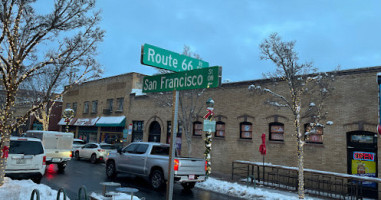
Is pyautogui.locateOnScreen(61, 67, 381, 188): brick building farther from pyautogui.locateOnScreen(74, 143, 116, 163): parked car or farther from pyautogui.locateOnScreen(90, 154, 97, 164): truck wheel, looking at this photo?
pyautogui.locateOnScreen(90, 154, 97, 164): truck wheel

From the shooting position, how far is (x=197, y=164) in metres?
12.1

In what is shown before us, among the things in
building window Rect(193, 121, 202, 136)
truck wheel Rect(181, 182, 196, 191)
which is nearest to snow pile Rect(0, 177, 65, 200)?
truck wheel Rect(181, 182, 196, 191)

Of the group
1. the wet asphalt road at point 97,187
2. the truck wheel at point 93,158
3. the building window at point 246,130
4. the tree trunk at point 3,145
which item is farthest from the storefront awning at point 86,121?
the tree trunk at point 3,145

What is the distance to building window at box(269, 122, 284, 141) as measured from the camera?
16453 millimetres

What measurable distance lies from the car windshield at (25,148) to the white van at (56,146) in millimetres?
4590

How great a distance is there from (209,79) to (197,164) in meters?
7.81

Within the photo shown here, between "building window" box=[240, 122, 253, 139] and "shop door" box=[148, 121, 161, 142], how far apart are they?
318 inches

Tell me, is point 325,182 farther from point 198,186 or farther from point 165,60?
point 165,60

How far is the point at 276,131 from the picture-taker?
655 inches

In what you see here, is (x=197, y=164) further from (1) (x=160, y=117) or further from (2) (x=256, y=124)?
(1) (x=160, y=117)

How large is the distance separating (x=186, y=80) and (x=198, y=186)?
9319 millimetres

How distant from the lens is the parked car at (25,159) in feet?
35.3

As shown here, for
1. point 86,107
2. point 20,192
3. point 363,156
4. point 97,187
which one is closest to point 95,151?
point 97,187

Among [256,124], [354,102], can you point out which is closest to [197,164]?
[256,124]
